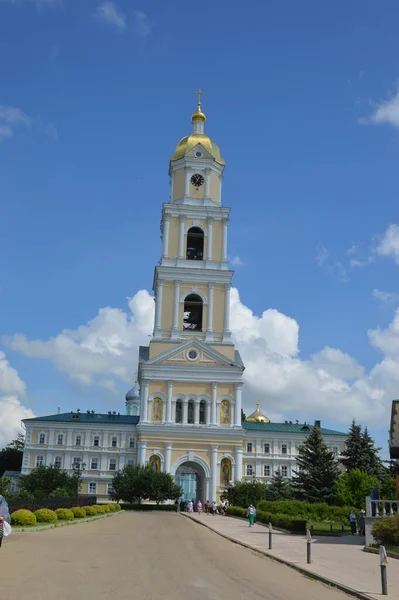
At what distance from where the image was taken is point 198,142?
70.7 meters

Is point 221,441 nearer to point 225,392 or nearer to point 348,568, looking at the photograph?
point 225,392

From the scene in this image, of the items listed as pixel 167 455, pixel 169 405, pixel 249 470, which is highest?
pixel 169 405

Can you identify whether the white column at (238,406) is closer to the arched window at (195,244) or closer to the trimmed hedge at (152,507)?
the trimmed hedge at (152,507)

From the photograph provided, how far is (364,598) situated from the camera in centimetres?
1153

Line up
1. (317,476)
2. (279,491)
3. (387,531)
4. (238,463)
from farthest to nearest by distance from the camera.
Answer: (238,463) < (279,491) < (317,476) < (387,531)

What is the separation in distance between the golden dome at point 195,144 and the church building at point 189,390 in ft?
0.41

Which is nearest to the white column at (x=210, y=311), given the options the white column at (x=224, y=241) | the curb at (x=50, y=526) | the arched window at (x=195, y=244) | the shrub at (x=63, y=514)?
the white column at (x=224, y=241)

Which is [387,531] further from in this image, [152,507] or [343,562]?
[152,507]

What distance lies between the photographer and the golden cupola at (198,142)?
70625 mm

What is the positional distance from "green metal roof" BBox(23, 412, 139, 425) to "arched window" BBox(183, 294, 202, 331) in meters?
13.7

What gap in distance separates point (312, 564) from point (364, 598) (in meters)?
5.24

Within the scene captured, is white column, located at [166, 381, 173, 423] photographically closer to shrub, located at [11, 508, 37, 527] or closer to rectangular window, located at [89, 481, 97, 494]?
rectangular window, located at [89, 481, 97, 494]

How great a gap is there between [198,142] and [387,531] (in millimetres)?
54843

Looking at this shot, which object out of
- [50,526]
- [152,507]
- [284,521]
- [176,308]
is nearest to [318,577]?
[50,526]
